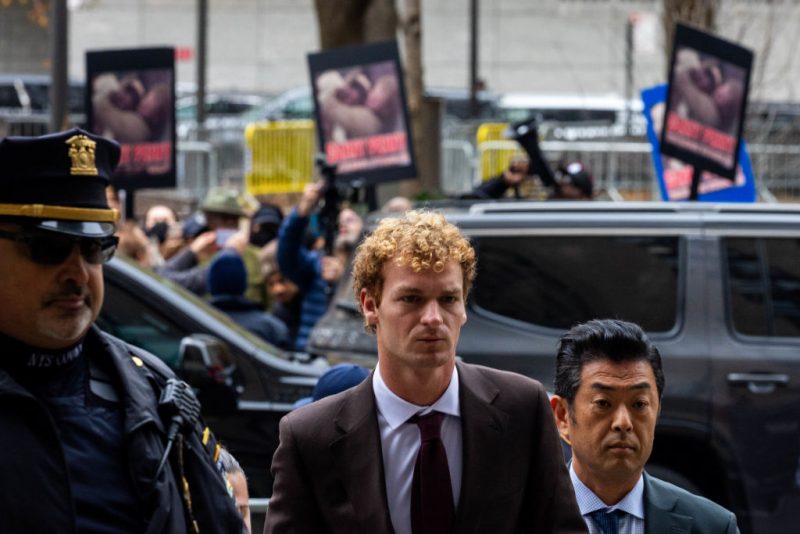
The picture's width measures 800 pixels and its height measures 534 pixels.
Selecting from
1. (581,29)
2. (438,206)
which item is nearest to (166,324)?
(438,206)

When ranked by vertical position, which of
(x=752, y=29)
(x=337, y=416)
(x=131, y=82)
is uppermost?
(x=752, y=29)

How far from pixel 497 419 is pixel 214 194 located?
30.0ft

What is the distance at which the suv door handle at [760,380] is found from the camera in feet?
23.8

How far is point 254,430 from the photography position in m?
6.92

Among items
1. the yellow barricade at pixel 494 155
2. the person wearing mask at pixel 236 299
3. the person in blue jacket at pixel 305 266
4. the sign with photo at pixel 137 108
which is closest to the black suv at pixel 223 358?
the person wearing mask at pixel 236 299

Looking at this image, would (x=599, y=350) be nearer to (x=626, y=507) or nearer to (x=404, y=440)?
(x=626, y=507)

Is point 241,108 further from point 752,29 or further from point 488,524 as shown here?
point 488,524

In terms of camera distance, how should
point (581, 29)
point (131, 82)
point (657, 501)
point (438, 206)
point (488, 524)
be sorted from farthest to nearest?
point (581, 29), point (131, 82), point (438, 206), point (657, 501), point (488, 524)

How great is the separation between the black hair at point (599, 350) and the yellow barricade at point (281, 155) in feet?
63.9

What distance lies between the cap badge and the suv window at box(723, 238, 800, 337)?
464 cm

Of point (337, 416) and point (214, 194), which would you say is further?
point (214, 194)

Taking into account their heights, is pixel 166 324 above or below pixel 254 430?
above

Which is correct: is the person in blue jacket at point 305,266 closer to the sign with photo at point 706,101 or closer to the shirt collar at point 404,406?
the sign with photo at point 706,101

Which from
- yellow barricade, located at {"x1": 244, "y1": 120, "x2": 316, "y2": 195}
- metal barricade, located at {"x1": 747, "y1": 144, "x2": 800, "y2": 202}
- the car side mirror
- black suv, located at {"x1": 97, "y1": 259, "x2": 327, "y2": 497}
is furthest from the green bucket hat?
yellow barricade, located at {"x1": 244, "y1": 120, "x2": 316, "y2": 195}
